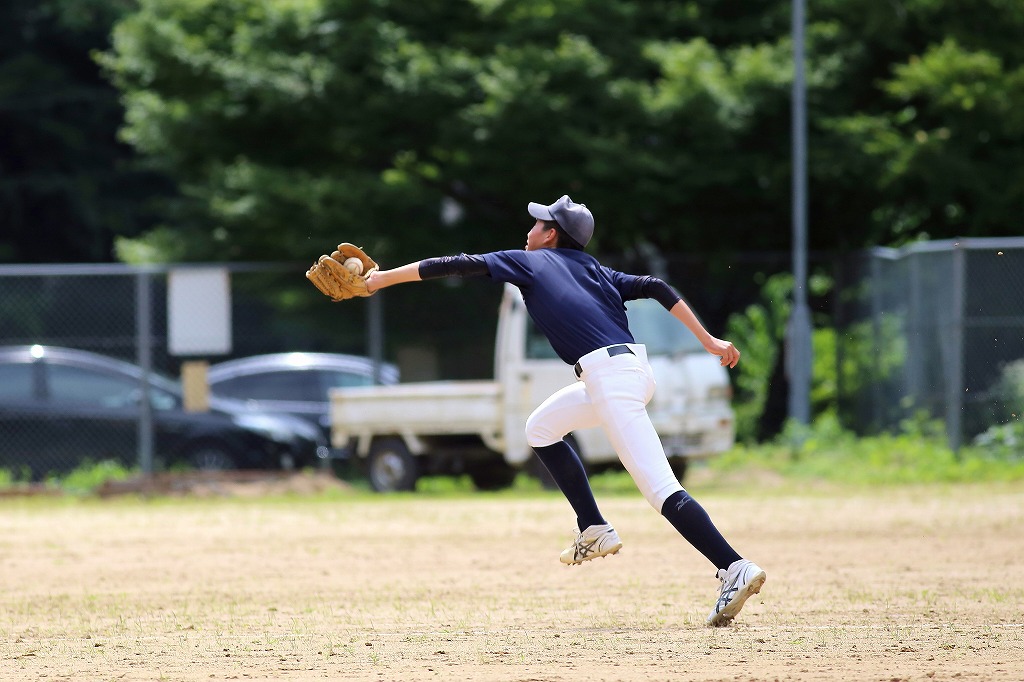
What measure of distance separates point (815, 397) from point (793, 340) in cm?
227

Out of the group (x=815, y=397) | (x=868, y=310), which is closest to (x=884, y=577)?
(x=868, y=310)

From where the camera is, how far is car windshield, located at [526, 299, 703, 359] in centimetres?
1611

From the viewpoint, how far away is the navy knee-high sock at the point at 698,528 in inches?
275

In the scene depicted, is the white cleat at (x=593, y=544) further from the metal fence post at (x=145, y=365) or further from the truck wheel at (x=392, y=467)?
the metal fence post at (x=145, y=365)

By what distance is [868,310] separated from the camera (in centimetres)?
1848

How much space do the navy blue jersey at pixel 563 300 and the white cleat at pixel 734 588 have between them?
1140mm

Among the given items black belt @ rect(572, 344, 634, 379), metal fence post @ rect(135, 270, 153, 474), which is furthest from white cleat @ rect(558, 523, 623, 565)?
metal fence post @ rect(135, 270, 153, 474)

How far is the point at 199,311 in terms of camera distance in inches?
692

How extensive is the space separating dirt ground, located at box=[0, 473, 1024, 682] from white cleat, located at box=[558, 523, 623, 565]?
280 mm

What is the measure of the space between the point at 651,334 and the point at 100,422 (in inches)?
238

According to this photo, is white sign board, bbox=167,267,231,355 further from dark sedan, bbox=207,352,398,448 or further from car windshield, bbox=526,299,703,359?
car windshield, bbox=526,299,703,359

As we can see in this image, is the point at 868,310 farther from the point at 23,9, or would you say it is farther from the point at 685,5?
the point at 23,9

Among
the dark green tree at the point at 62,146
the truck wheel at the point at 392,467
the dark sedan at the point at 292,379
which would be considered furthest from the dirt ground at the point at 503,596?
the dark green tree at the point at 62,146

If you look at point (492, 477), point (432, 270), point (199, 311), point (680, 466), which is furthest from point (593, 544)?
point (199, 311)
